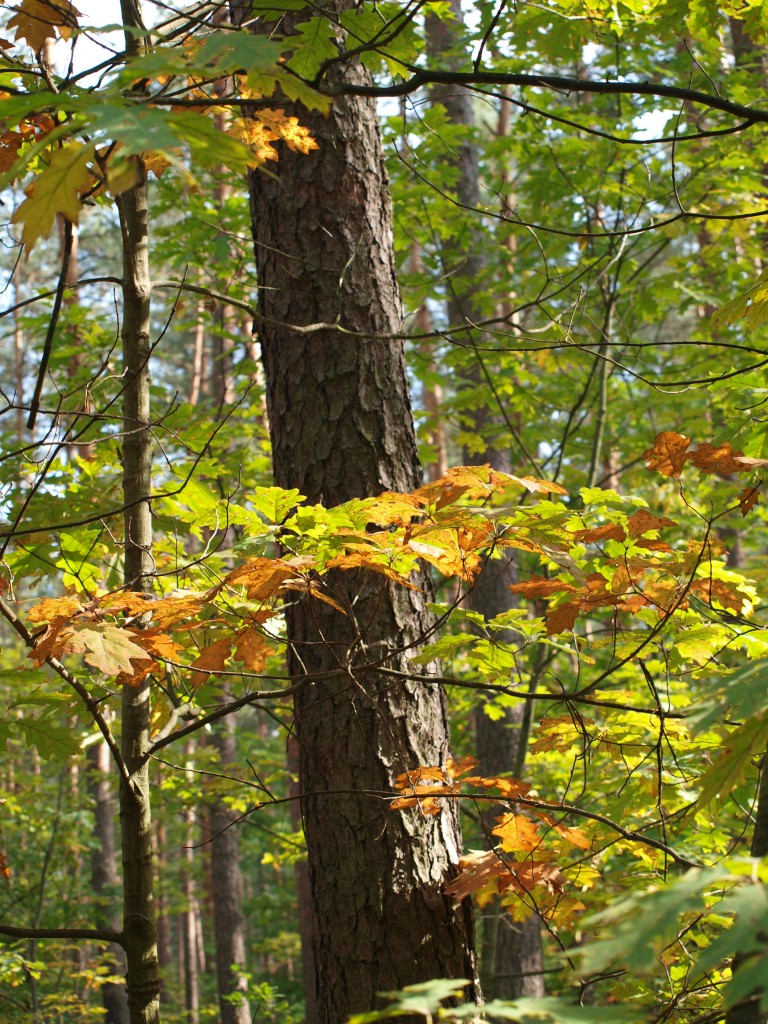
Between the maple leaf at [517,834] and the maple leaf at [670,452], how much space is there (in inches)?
41.3

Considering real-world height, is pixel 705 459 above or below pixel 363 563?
above

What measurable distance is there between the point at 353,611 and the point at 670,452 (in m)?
1.00

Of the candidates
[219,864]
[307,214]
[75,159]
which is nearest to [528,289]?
[307,214]

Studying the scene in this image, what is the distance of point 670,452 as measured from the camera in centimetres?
204

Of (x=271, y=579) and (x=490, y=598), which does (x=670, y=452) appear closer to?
(x=271, y=579)

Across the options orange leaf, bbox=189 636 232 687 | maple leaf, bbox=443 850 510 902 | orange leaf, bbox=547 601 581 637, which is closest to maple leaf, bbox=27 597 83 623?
orange leaf, bbox=189 636 232 687

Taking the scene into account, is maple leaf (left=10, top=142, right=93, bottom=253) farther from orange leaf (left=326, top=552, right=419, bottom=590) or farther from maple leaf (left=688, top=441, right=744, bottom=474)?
maple leaf (left=688, top=441, right=744, bottom=474)

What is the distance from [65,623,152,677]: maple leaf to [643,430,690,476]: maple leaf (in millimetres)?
1259

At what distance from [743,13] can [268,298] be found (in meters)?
2.27

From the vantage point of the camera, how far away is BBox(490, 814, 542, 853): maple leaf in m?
2.31

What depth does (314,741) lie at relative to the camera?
258cm

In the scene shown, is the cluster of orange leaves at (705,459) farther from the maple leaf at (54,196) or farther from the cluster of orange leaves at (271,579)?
the maple leaf at (54,196)

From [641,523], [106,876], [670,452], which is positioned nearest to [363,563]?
[641,523]

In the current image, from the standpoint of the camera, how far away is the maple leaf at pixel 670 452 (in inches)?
79.1
